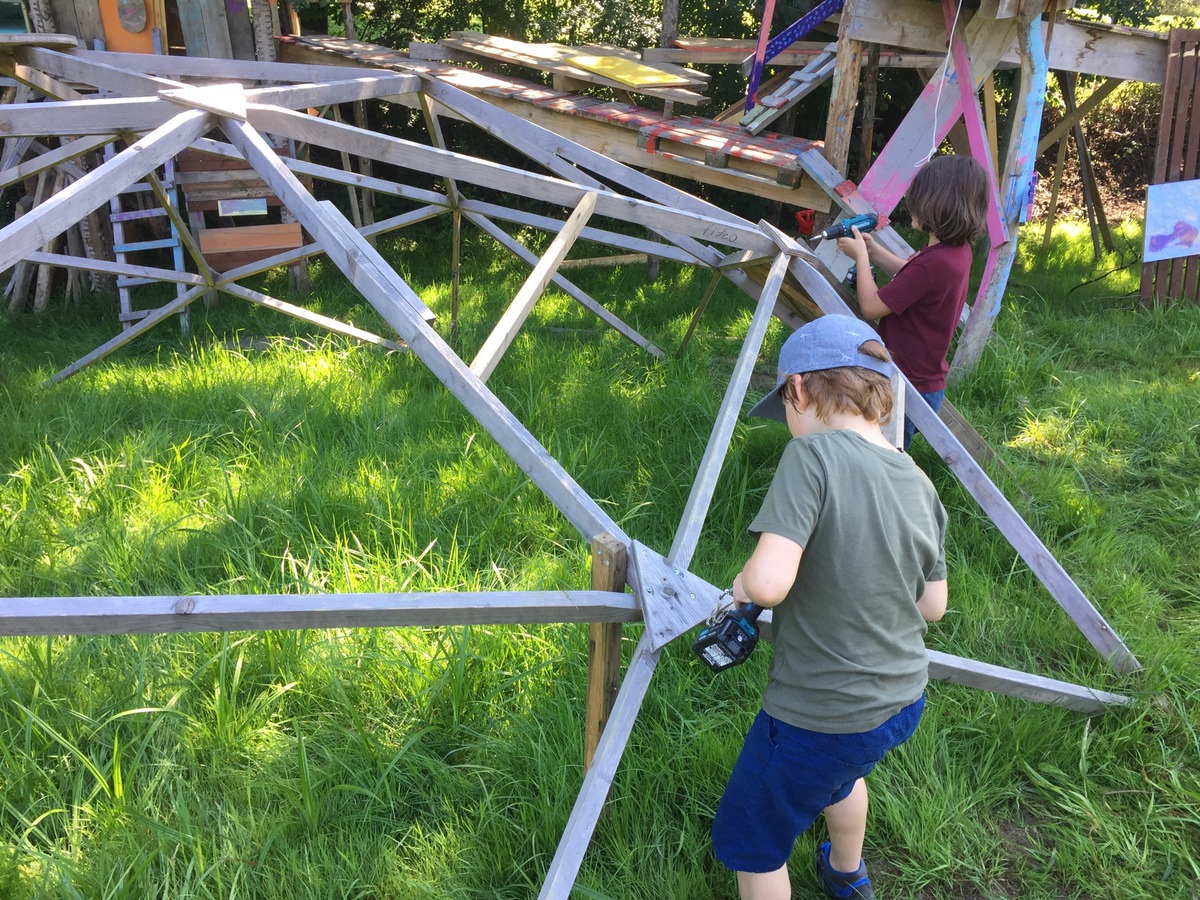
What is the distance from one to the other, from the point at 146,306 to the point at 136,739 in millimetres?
4874

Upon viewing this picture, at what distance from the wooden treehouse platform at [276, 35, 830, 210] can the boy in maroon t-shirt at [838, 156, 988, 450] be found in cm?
131

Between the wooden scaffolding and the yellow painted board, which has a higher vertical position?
the yellow painted board

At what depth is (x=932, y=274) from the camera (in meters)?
3.12

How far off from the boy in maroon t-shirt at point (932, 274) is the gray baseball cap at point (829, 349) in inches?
59.5

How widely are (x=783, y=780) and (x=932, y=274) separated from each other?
2119 mm

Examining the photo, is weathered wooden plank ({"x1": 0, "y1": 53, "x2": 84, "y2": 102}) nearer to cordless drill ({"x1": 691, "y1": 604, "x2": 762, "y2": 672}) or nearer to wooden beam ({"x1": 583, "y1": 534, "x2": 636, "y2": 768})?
wooden beam ({"x1": 583, "y1": 534, "x2": 636, "y2": 768})

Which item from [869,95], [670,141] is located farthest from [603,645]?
[869,95]

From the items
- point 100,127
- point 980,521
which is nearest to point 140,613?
point 100,127

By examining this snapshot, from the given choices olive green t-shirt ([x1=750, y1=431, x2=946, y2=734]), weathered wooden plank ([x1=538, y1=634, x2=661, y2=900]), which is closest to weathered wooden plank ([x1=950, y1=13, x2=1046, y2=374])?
olive green t-shirt ([x1=750, y1=431, x2=946, y2=734])

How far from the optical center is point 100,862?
6.25 ft

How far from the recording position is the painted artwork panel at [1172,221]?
5816mm

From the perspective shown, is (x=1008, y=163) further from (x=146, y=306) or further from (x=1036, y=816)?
(x=146, y=306)

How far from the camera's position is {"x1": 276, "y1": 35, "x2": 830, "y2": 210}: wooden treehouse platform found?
15.1 ft

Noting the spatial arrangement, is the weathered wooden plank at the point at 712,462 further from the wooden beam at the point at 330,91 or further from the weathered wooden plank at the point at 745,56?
the weathered wooden plank at the point at 745,56
